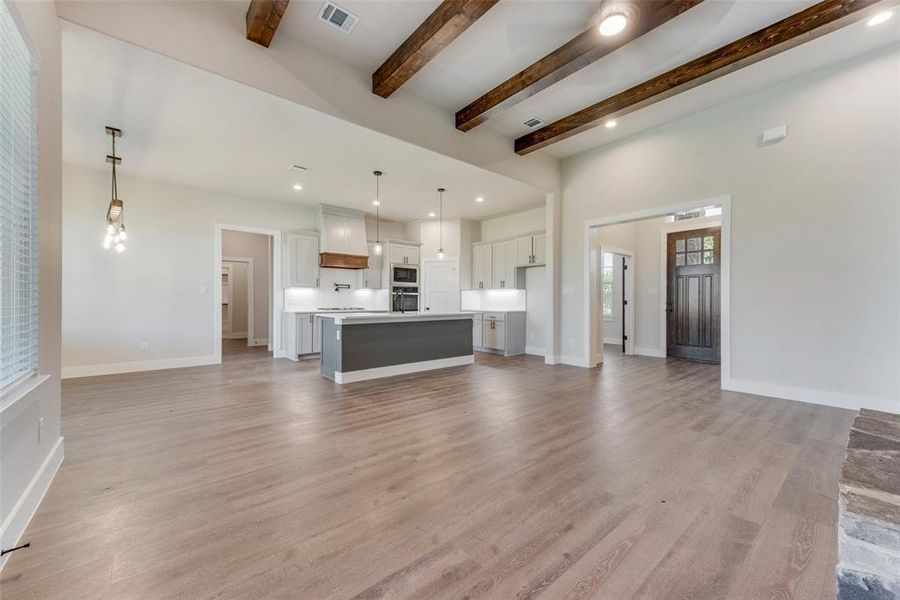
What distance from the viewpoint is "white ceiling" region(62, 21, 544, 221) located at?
3088 mm

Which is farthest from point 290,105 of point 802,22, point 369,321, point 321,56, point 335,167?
point 802,22

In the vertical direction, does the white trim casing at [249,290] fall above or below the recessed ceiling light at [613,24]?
below

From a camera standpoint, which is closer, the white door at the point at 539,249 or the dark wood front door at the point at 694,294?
the dark wood front door at the point at 694,294

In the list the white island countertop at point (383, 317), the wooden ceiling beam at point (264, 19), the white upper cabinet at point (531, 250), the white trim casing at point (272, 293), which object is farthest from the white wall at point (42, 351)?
the white upper cabinet at point (531, 250)

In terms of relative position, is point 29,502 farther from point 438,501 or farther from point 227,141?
point 227,141

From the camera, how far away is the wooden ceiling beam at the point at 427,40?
281 cm

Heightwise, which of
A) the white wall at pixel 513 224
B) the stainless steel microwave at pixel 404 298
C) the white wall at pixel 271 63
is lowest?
the stainless steel microwave at pixel 404 298

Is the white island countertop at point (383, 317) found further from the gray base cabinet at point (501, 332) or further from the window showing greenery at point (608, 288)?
the window showing greenery at point (608, 288)

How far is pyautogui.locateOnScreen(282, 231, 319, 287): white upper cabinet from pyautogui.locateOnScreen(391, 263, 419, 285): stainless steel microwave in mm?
1718

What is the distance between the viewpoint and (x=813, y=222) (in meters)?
3.89

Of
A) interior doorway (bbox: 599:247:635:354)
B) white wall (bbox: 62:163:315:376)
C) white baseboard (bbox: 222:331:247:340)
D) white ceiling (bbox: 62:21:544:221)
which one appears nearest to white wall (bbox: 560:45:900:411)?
interior doorway (bbox: 599:247:635:354)

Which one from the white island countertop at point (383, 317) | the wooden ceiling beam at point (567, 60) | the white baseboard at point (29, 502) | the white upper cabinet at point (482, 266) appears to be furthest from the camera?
the white upper cabinet at point (482, 266)

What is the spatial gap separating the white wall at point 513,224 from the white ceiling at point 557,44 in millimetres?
3096

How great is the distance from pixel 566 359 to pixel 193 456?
534 centimetres
